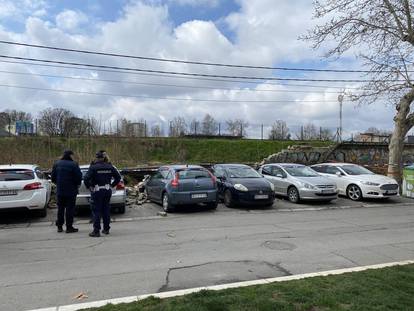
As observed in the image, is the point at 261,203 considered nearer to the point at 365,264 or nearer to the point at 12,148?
the point at 365,264

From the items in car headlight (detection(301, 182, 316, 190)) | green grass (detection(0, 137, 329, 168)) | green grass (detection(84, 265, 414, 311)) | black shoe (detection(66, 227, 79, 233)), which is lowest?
black shoe (detection(66, 227, 79, 233))

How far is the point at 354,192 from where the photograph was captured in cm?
1745

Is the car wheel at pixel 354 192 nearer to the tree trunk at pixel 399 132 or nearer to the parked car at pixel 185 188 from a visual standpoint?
the tree trunk at pixel 399 132

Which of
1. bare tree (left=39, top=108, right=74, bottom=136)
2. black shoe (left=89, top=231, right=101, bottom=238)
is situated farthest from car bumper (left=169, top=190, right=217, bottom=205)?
bare tree (left=39, top=108, right=74, bottom=136)

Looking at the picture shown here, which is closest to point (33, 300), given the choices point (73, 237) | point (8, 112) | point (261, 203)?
point (73, 237)

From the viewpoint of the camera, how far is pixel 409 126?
72.0 ft

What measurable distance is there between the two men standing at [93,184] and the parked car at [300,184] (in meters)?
8.14

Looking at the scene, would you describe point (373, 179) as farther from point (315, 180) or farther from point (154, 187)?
point (154, 187)

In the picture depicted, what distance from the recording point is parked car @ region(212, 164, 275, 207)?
47.9ft

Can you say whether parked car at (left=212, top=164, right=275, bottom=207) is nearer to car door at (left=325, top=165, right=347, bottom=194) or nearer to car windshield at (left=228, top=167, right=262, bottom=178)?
car windshield at (left=228, top=167, right=262, bottom=178)

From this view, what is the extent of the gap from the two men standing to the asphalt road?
43 cm

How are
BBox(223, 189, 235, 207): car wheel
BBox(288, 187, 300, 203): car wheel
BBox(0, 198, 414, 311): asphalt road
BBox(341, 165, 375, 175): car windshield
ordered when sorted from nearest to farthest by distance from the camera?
BBox(0, 198, 414, 311): asphalt road < BBox(223, 189, 235, 207): car wheel < BBox(288, 187, 300, 203): car wheel < BBox(341, 165, 375, 175): car windshield

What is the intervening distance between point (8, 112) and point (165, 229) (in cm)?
5606

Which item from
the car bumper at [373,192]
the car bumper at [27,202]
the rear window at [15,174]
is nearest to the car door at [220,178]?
the car bumper at [373,192]
